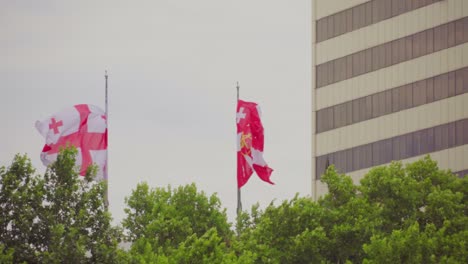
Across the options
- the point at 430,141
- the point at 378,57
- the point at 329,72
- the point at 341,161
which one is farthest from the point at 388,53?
the point at 341,161

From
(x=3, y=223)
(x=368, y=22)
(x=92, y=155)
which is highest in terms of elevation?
(x=368, y=22)

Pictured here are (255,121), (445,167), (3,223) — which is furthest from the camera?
(445,167)

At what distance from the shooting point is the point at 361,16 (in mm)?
121062

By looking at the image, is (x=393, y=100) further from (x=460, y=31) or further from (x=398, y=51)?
(x=460, y=31)

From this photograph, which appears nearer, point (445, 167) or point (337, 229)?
point (337, 229)

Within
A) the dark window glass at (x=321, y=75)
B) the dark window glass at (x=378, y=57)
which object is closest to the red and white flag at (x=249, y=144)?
the dark window glass at (x=378, y=57)

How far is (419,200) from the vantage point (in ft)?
301

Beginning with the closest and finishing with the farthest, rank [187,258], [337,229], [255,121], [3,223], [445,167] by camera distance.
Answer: [3,223]
[187,258]
[337,229]
[255,121]
[445,167]

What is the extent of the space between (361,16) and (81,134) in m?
33.0

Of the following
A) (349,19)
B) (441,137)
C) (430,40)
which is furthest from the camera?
(349,19)

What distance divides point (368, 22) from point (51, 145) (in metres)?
35.3

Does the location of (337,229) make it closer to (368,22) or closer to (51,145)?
(51,145)

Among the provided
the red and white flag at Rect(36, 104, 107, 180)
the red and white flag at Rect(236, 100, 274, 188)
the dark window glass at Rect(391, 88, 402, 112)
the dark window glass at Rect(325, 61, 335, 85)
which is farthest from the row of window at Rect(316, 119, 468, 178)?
Result: the red and white flag at Rect(36, 104, 107, 180)

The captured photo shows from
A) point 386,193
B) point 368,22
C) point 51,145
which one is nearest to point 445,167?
point 368,22
